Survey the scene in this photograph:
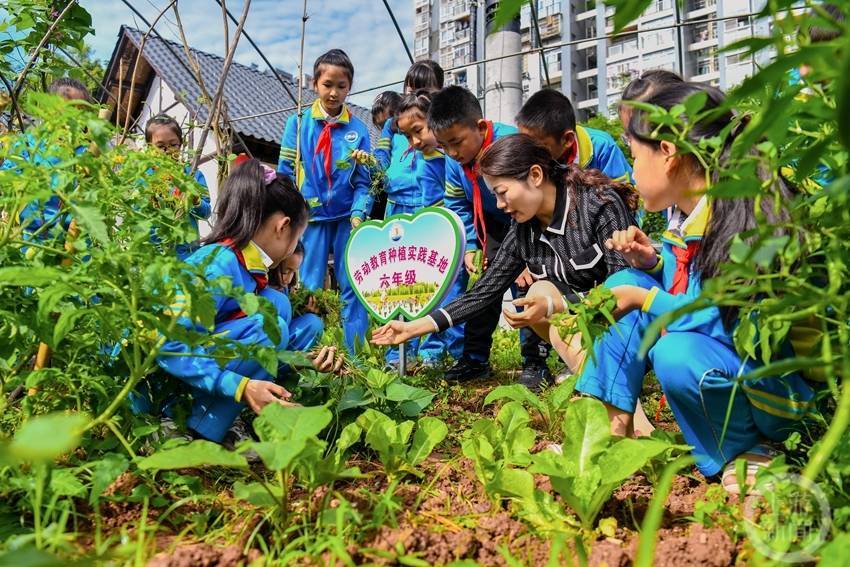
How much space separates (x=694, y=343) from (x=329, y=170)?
9.32 feet

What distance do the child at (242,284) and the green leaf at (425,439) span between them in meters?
0.34

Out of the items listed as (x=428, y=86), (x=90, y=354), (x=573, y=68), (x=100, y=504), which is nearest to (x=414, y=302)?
(x=90, y=354)

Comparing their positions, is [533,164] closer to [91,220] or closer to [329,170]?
[91,220]

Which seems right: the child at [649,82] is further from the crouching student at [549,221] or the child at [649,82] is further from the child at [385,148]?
the child at [385,148]

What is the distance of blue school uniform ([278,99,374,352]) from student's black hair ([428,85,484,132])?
3.03 ft

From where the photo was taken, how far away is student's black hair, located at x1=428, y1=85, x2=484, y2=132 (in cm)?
308

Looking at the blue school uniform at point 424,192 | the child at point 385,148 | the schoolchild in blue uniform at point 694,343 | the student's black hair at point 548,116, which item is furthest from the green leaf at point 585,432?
the child at point 385,148

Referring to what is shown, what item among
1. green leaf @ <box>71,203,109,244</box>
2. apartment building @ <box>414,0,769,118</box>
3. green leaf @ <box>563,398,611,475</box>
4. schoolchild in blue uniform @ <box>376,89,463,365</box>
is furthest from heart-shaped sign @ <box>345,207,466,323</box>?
apartment building @ <box>414,0,769,118</box>

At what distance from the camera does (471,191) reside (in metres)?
3.44

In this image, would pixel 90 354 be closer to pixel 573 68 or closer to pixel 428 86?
pixel 428 86

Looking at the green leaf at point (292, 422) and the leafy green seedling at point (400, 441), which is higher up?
the green leaf at point (292, 422)

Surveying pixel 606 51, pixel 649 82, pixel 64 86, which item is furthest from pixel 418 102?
pixel 606 51

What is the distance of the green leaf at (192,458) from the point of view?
1.11 meters

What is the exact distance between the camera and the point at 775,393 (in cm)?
146
